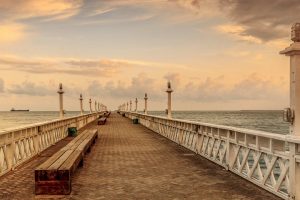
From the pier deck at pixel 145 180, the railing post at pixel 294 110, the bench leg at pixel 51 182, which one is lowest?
the pier deck at pixel 145 180

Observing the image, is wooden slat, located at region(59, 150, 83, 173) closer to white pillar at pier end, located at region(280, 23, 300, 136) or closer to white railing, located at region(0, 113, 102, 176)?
white railing, located at region(0, 113, 102, 176)

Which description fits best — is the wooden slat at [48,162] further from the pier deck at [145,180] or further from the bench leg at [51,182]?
the pier deck at [145,180]

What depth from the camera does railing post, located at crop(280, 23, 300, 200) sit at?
23.4 feet

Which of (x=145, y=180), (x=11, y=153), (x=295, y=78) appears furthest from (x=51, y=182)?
(x=295, y=78)

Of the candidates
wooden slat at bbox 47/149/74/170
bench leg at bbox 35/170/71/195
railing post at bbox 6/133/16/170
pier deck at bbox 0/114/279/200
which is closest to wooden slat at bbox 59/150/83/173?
wooden slat at bbox 47/149/74/170

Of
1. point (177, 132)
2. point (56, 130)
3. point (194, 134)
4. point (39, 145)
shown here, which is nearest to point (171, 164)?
point (194, 134)

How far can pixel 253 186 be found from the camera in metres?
8.78

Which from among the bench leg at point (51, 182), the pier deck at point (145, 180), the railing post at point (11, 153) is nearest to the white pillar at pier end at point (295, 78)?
the pier deck at point (145, 180)

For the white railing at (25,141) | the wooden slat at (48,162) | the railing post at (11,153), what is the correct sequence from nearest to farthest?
the wooden slat at (48,162)
the white railing at (25,141)
the railing post at (11,153)

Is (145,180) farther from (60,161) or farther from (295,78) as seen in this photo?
(295,78)

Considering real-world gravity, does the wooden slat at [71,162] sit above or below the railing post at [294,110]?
below

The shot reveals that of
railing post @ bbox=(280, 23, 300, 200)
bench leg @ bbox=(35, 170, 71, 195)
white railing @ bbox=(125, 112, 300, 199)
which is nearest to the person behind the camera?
railing post @ bbox=(280, 23, 300, 200)

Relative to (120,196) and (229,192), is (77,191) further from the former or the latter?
(229,192)

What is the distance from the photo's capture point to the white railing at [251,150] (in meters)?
7.34
